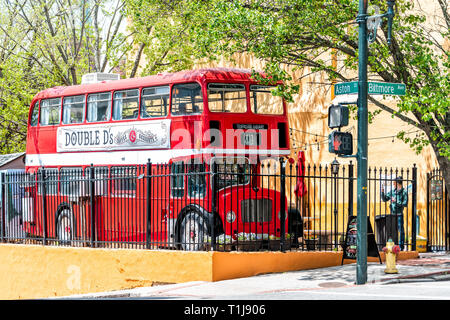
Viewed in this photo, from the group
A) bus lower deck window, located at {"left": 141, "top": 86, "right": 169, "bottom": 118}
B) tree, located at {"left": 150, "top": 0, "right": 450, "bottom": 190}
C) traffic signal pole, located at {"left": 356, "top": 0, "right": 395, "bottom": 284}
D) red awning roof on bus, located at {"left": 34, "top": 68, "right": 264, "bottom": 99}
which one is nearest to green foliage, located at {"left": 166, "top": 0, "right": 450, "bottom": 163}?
tree, located at {"left": 150, "top": 0, "right": 450, "bottom": 190}

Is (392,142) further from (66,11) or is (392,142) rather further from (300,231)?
(66,11)

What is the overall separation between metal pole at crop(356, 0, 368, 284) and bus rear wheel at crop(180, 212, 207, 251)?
129 inches

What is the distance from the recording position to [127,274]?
1527 centimetres

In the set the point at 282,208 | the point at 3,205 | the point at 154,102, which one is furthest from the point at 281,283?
the point at 3,205

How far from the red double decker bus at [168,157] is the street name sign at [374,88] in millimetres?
2926

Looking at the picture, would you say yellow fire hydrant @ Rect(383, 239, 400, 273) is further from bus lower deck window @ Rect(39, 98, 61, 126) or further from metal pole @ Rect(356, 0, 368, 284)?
bus lower deck window @ Rect(39, 98, 61, 126)

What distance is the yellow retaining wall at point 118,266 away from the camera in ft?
46.1

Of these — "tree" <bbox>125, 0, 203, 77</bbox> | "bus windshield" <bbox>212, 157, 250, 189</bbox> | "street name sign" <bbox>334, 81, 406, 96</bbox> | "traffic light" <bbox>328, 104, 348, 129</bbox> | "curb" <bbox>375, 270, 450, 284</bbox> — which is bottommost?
"curb" <bbox>375, 270, 450, 284</bbox>

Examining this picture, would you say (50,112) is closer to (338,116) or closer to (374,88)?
(338,116)

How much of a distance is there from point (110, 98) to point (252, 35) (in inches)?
219

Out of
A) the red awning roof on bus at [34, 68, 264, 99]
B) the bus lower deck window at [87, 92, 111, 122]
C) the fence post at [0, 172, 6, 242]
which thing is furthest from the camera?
the bus lower deck window at [87, 92, 111, 122]

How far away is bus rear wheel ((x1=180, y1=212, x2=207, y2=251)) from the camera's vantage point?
592 inches

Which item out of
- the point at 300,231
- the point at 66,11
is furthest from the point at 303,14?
the point at 66,11

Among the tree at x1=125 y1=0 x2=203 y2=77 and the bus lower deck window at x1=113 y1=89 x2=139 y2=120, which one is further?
the tree at x1=125 y1=0 x2=203 y2=77
